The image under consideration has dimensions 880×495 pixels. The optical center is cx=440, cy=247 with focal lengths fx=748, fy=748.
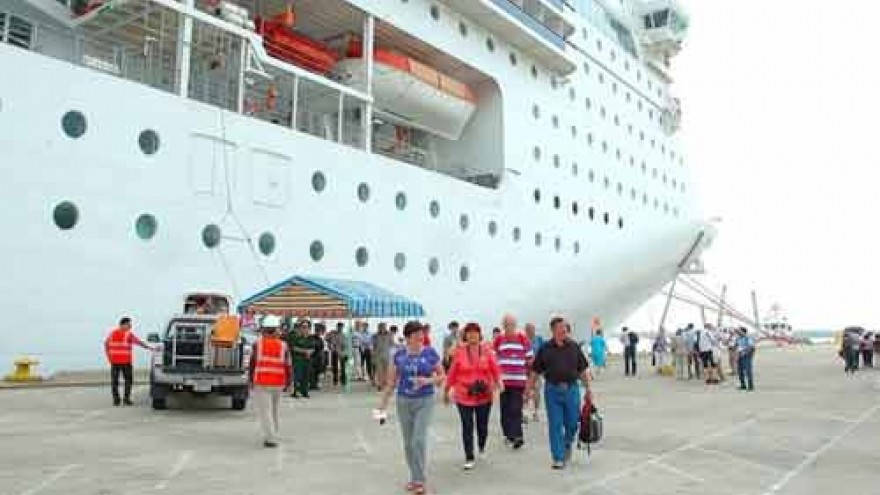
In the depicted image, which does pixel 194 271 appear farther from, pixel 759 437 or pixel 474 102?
pixel 474 102

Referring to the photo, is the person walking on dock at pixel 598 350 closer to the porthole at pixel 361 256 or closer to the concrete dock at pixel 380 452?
the porthole at pixel 361 256

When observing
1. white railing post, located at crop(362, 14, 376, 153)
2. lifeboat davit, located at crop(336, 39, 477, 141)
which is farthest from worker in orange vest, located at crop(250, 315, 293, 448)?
lifeboat davit, located at crop(336, 39, 477, 141)

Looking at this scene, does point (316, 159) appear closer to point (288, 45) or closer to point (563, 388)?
point (288, 45)

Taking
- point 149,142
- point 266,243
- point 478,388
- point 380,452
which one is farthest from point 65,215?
point 478,388

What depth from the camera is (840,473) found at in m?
6.82

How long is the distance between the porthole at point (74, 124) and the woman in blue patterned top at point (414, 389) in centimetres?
909

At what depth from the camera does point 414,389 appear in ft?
20.9

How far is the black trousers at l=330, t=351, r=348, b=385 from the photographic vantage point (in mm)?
15852

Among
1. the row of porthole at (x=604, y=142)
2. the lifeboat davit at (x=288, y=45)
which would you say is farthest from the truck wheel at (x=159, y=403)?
the row of porthole at (x=604, y=142)

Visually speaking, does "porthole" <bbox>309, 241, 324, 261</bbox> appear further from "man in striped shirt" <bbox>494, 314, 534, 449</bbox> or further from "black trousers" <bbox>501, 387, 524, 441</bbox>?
"black trousers" <bbox>501, 387, 524, 441</bbox>

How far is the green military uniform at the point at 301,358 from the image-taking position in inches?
539

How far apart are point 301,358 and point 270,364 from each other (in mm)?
5262

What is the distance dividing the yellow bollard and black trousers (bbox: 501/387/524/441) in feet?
26.0

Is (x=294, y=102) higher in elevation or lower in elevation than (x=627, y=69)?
lower
